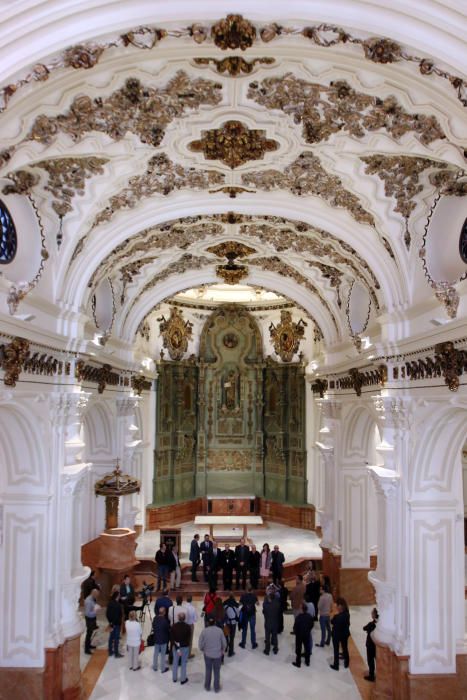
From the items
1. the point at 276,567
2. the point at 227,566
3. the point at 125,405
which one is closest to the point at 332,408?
the point at 276,567

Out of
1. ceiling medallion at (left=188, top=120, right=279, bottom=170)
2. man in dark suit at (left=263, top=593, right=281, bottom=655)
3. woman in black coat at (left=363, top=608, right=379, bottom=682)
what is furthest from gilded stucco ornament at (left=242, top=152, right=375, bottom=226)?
man in dark suit at (left=263, top=593, right=281, bottom=655)

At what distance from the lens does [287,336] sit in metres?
23.2

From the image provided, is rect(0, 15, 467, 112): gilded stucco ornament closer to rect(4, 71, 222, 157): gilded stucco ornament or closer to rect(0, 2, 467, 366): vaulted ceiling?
rect(0, 2, 467, 366): vaulted ceiling

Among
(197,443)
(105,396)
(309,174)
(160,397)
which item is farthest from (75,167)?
(197,443)

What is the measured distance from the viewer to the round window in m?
8.23

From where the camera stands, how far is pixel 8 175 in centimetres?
781

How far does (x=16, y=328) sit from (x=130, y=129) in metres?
3.01

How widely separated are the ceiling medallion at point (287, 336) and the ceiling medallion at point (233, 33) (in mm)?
17547

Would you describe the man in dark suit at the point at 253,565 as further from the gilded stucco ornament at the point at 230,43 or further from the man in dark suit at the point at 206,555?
the gilded stucco ornament at the point at 230,43

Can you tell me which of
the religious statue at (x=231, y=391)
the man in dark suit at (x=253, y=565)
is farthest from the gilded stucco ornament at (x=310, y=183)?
the religious statue at (x=231, y=391)

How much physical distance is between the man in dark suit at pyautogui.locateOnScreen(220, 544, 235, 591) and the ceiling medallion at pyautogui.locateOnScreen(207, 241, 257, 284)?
733 centimetres

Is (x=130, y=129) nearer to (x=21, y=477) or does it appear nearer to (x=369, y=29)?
(x=369, y=29)

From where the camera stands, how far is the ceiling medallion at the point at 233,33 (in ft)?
17.4

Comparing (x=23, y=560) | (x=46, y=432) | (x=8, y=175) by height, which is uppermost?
(x=8, y=175)
